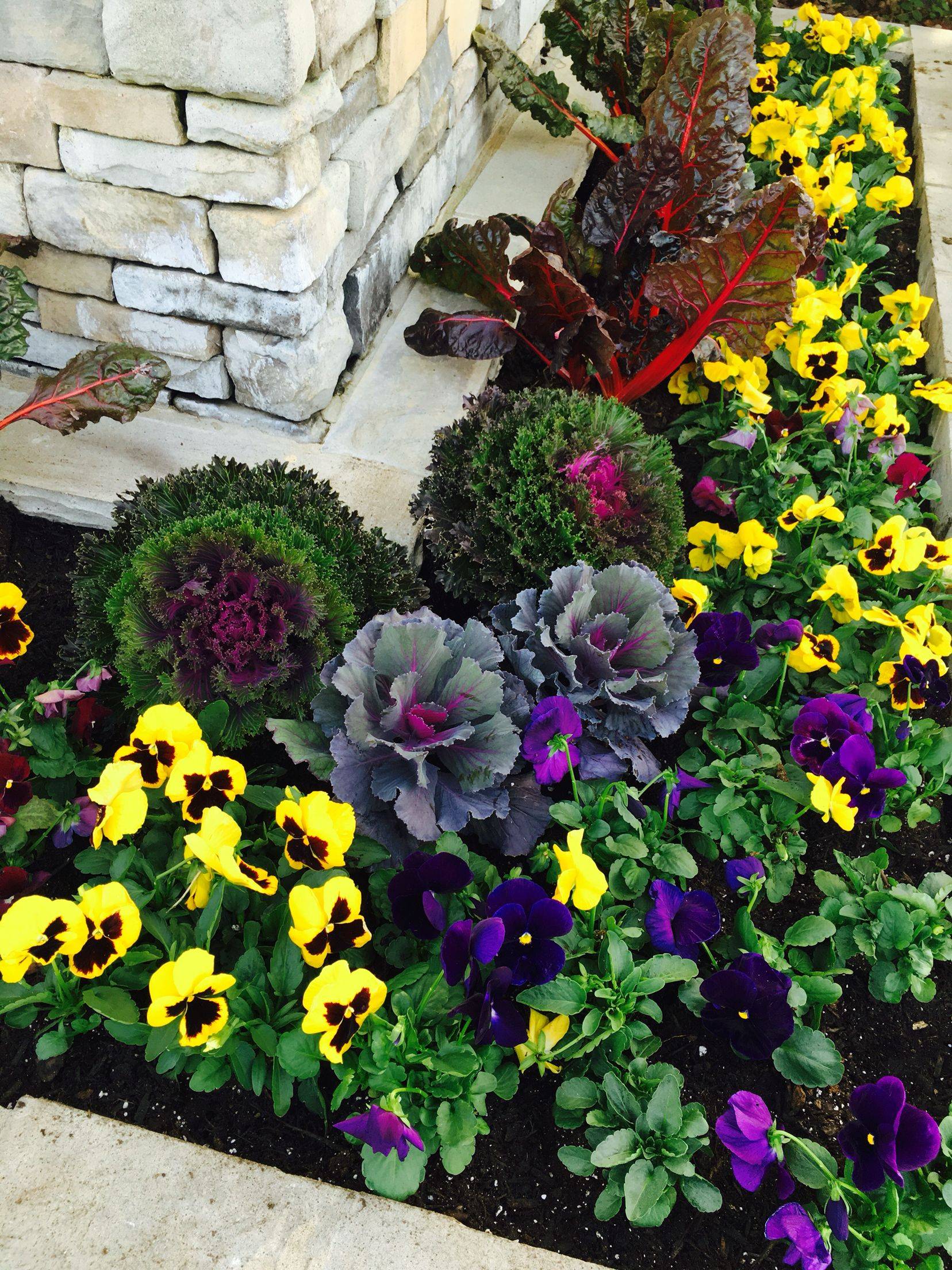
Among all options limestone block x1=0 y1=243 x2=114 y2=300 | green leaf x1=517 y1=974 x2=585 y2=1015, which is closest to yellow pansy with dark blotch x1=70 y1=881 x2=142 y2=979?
green leaf x1=517 y1=974 x2=585 y2=1015

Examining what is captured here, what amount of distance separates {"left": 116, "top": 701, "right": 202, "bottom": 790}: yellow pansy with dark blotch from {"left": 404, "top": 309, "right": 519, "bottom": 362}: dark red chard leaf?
1.40m

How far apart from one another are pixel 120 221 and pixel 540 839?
1.63 m

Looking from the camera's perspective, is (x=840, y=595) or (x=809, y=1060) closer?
(x=809, y=1060)

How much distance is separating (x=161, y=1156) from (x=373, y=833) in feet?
1.86

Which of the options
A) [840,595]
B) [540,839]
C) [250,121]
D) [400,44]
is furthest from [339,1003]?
[400,44]

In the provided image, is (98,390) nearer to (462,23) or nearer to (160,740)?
(160,740)

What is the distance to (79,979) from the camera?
5.18 feet

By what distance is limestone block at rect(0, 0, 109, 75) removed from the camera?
194 centimetres

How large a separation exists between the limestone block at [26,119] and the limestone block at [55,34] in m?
0.03

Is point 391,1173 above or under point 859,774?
under

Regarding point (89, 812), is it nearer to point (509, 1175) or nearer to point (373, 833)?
point (373, 833)

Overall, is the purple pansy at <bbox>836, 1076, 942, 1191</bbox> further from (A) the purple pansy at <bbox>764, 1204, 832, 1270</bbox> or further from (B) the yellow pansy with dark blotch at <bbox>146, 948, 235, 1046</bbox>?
(B) the yellow pansy with dark blotch at <bbox>146, 948, 235, 1046</bbox>

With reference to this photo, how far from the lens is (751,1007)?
152 centimetres

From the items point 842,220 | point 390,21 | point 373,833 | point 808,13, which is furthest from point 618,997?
point 808,13
